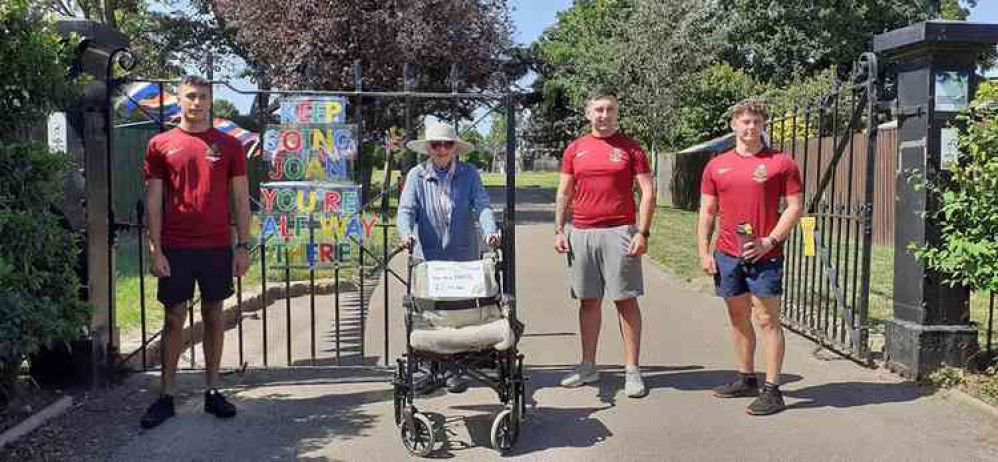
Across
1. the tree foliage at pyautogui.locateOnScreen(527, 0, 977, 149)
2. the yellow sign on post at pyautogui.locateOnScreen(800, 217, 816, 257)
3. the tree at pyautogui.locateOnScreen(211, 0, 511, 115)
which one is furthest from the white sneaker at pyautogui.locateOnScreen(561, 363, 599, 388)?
the tree foliage at pyautogui.locateOnScreen(527, 0, 977, 149)

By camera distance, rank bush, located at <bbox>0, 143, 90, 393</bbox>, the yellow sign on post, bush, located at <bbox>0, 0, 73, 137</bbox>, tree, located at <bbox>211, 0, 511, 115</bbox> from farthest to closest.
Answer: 1. tree, located at <bbox>211, 0, 511, 115</bbox>
2. the yellow sign on post
3. bush, located at <bbox>0, 0, 73, 137</bbox>
4. bush, located at <bbox>0, 143, 90, 393</bbox>

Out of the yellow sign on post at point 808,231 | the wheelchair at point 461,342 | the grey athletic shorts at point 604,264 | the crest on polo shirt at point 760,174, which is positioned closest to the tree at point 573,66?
the yellow sign on post at point 808,231

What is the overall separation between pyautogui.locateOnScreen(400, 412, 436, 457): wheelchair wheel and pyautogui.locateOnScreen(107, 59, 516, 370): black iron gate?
60.8 inches

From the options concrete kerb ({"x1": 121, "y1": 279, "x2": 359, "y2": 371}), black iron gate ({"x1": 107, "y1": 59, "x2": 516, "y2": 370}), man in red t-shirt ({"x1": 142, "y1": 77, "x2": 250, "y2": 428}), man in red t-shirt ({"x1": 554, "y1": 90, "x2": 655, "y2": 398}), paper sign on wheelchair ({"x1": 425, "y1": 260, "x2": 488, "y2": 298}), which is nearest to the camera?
Answer: paper sign on wheelchair ({"x1": 425, "y1": 260, "x2": 488, "y2": 298})

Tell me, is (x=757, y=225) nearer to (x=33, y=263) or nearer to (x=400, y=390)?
(x=400, y=390)

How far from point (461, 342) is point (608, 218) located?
1598 mm

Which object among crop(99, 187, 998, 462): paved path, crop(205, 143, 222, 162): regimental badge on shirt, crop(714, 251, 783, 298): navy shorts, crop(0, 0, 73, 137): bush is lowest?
crop(99, 187, 998, 462): paved path

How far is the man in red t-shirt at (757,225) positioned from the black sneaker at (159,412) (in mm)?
3411

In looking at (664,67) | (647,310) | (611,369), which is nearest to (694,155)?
(664,67)

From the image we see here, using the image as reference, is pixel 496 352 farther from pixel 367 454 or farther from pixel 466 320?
pixel 367 454

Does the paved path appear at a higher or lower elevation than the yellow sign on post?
lower

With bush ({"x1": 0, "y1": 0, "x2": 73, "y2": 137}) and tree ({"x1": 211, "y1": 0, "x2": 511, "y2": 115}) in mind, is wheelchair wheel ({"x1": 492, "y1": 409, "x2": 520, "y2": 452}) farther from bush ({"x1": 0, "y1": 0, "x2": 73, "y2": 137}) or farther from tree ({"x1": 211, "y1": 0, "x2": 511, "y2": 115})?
tree ({"x1": 211, "y1": 0, "x2": 511, "y2": 115})

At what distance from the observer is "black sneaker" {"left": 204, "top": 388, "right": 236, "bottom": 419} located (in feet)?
17.7

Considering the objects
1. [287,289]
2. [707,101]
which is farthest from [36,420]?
[707,101]
